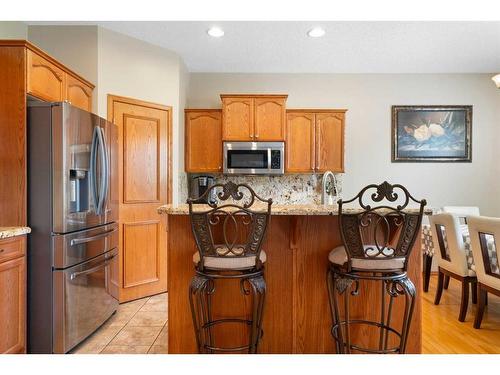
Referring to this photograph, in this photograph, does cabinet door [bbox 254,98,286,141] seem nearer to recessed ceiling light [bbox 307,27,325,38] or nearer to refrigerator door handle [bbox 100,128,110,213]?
recessed ceiling light [bbox 307,27,325,38]

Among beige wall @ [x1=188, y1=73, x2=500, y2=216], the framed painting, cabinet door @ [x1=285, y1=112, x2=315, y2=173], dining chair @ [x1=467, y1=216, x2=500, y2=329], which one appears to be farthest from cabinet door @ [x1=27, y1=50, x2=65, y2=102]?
the framed painting

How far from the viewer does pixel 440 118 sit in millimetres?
4328

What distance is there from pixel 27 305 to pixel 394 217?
2339mm

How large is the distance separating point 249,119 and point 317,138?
882 millimetres

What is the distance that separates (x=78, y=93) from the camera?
110 inches

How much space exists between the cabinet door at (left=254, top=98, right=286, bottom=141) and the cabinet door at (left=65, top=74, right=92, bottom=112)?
1812mm

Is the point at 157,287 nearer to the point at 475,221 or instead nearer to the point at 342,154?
the point at 342,154

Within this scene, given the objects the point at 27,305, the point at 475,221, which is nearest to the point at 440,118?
the point at 475,221

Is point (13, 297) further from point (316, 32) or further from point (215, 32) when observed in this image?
point (316, 32)

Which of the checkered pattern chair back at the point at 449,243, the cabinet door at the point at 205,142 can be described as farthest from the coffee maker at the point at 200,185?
the checkered pattern chair back at the point at 449,243

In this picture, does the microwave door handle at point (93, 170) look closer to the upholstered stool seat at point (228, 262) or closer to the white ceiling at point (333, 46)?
the upholstered stool seat at point (228, 262)

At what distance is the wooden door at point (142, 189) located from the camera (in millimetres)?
3129

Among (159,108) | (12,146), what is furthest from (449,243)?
(12,146)

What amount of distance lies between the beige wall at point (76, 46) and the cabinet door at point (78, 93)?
70 mm
